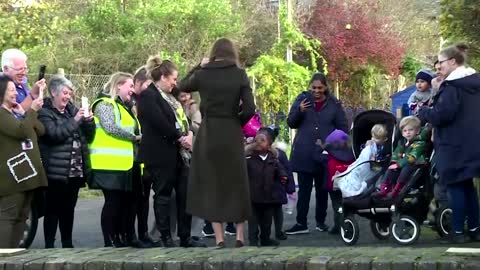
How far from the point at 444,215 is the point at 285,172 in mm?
1630

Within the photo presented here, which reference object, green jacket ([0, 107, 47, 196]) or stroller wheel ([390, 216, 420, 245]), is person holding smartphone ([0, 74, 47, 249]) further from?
stroller wheel ([390, 216, 420, 245])

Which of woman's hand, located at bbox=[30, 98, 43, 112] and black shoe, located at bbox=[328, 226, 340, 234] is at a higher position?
woman's hand, located at bbox=[30, 98, 43, 112]

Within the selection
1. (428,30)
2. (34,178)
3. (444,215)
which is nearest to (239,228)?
(34,178)

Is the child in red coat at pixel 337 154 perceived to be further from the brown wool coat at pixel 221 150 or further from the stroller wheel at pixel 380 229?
the brown wool coat at pixel 221 150

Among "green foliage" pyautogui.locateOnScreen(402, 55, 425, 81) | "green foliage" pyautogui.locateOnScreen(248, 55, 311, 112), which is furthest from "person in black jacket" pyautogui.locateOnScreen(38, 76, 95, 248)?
"green foliage" pyautogui.locateOnScreen(402, 55, 425, 81)

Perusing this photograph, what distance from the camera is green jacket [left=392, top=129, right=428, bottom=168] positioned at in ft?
29.0

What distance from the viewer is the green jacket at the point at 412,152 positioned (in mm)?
8836

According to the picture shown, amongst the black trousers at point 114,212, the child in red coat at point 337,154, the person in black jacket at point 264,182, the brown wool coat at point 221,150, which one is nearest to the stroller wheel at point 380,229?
the child in red coat at point 337,154

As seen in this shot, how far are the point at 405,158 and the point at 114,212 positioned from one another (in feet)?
9.29

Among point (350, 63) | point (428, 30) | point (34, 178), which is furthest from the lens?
point (428, 30)

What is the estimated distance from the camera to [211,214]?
7672 millimetres

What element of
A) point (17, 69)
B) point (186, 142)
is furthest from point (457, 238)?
point (17, 69)

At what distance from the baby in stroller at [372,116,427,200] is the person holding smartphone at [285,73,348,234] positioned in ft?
3.46

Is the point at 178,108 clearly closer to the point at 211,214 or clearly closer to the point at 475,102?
the point at 211,214
